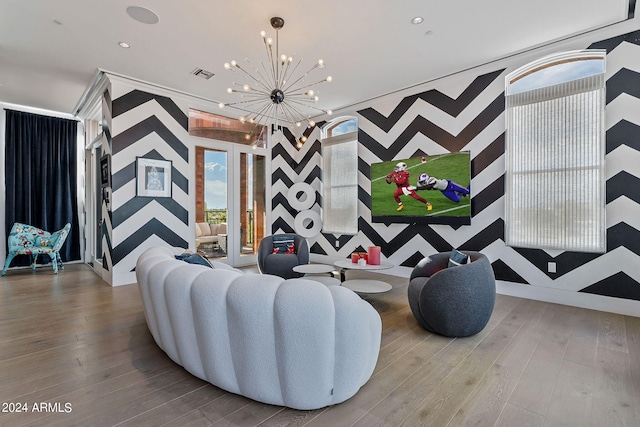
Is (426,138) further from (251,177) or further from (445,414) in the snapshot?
(445,414)

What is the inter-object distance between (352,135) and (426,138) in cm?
163

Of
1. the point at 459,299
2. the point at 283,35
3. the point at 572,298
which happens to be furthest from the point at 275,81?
the point at 572,298

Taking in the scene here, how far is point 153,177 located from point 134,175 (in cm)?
27

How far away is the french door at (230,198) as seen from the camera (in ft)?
18.4

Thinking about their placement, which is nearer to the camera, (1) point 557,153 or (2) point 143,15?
(2) point 143,15

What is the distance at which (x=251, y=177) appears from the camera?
6422 mm

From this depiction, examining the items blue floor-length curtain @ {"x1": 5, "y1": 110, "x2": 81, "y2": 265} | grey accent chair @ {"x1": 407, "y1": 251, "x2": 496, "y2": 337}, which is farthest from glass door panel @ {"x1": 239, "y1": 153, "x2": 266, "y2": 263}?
grey accent chair @ {"x1": 407, "y1": 251, "x2": 496, "y2": 337}

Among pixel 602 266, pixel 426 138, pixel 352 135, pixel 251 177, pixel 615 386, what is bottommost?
pixel 615 386

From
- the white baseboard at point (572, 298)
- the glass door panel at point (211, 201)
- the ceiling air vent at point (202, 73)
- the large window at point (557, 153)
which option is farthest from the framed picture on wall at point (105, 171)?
the white baseboard at point (572, 298)

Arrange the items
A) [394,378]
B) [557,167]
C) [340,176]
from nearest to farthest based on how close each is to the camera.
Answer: [394,378], [557,167], [340,176]

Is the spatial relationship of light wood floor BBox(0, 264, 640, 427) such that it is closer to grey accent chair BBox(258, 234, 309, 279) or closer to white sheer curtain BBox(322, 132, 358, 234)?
grey accent chair BBox(258, 234, 309, 279)

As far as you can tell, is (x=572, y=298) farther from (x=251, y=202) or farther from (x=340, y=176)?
(x=251, y=202)

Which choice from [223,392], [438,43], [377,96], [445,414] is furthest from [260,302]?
[377,96]

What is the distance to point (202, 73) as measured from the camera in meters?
4.39
